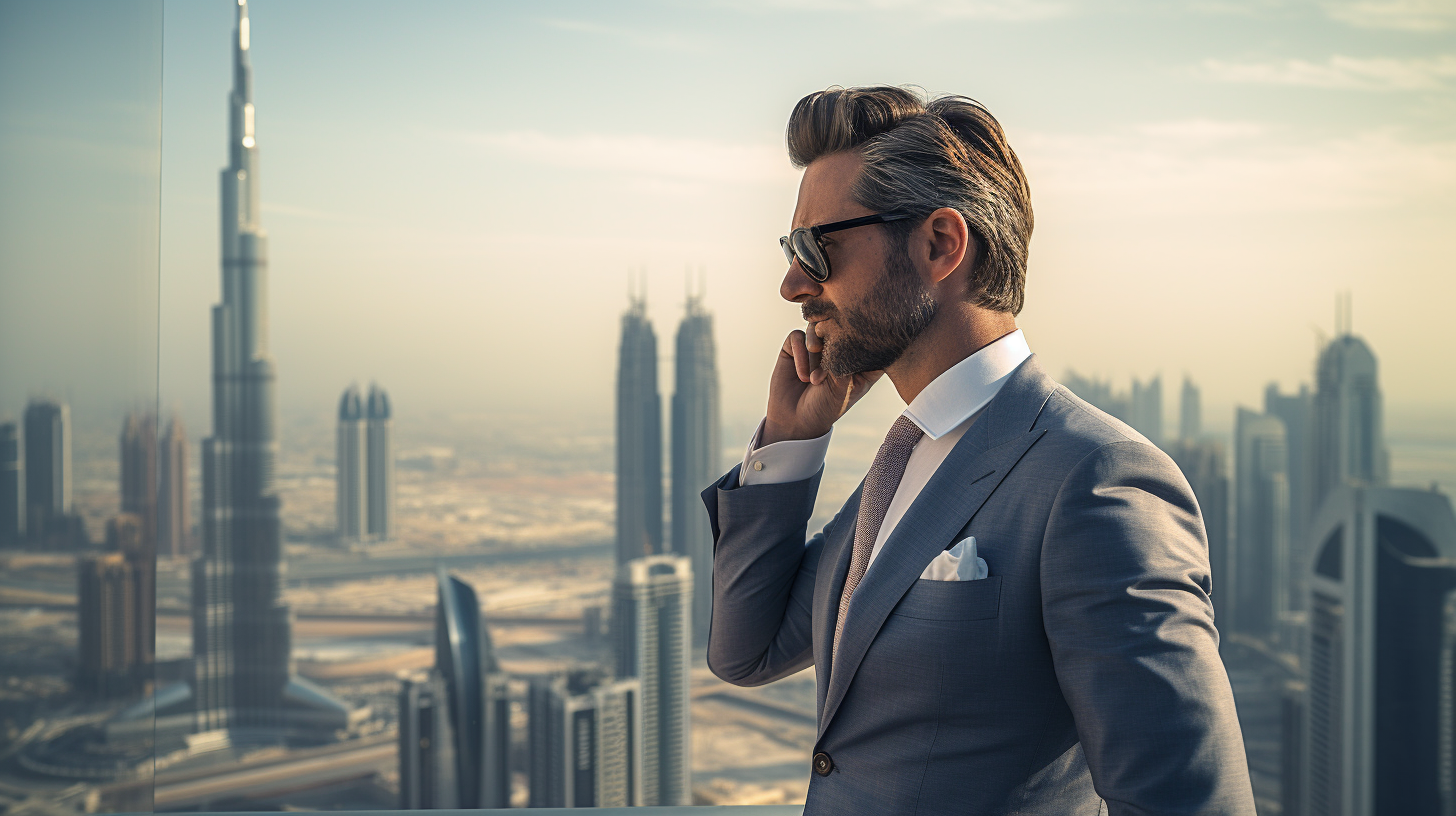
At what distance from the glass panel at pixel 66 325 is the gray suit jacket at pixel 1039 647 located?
1.28 m

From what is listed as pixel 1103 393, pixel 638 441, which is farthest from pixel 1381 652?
pixel 638 441

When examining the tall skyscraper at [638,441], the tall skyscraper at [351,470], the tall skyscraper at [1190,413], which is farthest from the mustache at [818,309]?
the tall skyscraper at [351,470]

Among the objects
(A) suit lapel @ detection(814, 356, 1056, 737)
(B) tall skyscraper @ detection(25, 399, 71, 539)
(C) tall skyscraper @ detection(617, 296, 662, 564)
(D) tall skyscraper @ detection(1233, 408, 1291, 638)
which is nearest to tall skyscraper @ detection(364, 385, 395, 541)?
(C) tall skyscraper @ detection(617, 296, 662, 564)

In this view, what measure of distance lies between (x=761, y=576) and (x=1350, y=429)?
30505 millimetres

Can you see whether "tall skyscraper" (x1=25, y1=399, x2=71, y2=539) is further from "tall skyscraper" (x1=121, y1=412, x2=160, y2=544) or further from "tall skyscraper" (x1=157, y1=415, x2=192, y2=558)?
"tall skyscraper" (x1=157, y1=415, x2=192, y2=558)

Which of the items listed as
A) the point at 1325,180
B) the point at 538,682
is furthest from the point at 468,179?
the point at 1325,180

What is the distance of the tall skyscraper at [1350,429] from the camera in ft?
Answer: 85.7

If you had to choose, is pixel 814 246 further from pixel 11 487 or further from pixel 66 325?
pixel 11 487

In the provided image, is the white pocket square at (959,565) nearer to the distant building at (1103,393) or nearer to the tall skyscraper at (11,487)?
the tall skyscraper at (11,487)

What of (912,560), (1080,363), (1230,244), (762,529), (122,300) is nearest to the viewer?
(912,560)

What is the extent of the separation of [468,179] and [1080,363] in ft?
66.1

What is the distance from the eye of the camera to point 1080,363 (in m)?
25.8

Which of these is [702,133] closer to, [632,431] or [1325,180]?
[632,431]

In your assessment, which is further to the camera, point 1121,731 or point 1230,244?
point 1230,244
